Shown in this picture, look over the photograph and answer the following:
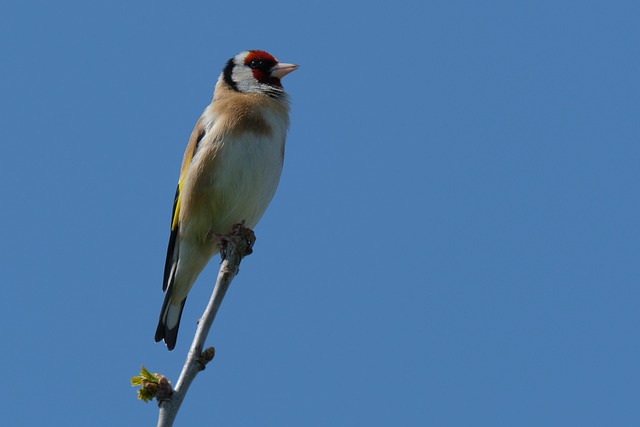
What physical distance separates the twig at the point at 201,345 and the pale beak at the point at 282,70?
2.95 metres

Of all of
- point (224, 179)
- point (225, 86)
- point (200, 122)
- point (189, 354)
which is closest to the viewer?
point (189, 354)

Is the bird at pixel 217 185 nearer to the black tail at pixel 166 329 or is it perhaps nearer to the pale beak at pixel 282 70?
the black tail at pixel 166 329

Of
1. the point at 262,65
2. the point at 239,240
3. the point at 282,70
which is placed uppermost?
the point at 262,65

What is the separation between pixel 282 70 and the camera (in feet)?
26.7

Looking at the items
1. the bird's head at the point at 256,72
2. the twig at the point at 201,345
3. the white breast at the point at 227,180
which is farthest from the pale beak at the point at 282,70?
the twig at the point at 201,345

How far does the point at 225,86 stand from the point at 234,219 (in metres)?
1.64

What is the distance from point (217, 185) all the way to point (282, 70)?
5.61ft

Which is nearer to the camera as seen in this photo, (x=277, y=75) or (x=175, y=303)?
(x=175, y=303)

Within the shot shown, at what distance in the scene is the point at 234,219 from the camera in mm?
7055

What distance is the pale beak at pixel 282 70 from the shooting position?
26.6 feet

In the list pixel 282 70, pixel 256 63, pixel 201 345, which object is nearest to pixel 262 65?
pixel 256 63

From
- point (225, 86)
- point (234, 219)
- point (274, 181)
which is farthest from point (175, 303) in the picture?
point (225, 86)

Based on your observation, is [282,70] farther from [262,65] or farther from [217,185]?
[217,185]

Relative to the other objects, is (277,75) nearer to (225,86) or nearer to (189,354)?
(225,86)
